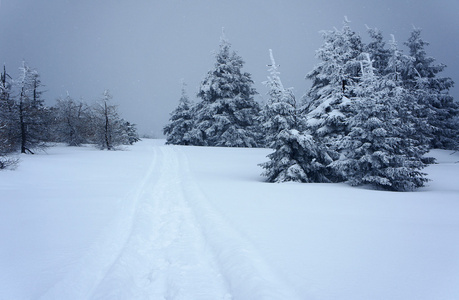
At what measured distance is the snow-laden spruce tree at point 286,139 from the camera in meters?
11.6

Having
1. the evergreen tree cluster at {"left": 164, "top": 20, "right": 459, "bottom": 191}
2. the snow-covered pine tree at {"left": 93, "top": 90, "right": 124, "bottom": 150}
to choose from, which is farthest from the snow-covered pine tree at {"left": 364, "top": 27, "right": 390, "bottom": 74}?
the snow-covered pine tree at {"left": 93, "top": 90, "right": 124, "bottom": 150}

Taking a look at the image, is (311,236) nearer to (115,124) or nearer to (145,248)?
(145,248)

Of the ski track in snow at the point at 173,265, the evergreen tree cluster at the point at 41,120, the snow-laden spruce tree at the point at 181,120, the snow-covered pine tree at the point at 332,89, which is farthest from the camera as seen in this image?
the snow-laden spruce tree at the point at 181,120

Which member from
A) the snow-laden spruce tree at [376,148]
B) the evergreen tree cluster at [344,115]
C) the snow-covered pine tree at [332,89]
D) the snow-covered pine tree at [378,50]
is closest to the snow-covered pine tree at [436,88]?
the evergreen tree cluster at [344,115]

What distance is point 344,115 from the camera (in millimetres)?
14555

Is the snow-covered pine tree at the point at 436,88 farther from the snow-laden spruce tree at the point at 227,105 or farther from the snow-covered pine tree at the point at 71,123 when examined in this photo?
the snow-covered pine tree at the point at 71,123

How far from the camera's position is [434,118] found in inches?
1016

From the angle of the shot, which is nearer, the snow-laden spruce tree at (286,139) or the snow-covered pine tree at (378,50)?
the snow-laden spruce tree at (286,139)

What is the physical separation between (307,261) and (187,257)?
74.5 inches

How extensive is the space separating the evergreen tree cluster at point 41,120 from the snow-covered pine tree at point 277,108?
13.0m

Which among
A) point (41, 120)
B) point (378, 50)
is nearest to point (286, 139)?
point (41, 120)

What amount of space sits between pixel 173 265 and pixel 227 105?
28.2 m

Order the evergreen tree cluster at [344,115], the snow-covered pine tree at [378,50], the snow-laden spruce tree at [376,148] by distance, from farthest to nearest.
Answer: the snow-covered pine tree at [378,50], the evergreen tree cluster at [344,115], the snow-laden spruce tree at [376,148]

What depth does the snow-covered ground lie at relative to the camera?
9.46 ft
